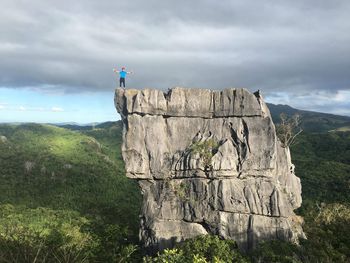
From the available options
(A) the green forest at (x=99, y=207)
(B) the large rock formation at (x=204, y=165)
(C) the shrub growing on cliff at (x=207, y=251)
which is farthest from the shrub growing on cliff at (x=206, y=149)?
(A) the green forest at (x=99, y=207)

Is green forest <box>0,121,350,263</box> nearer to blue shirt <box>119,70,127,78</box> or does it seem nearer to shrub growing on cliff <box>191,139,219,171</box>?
shrub growing on cliff <box>191,139,219,171</box>

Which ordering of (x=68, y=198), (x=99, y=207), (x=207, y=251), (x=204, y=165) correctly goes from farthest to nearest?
(x=68, y=198)
(x=99, y=207)
(x=204, y=165)
(x=207, y=251)

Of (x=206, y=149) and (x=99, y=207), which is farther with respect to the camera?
(x=99, y=207)

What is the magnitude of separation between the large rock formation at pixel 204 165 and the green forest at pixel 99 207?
2477 mm

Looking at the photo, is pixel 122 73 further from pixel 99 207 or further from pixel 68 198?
pixel 68 198

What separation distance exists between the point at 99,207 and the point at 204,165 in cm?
4180

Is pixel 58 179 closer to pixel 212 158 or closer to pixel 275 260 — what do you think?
pixel 212 158

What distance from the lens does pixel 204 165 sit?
35812 millimetres

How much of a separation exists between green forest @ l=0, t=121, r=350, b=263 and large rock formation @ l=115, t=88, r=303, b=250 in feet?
8.13

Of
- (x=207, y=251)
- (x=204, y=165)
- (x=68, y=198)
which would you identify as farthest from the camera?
(x=68, y=198)


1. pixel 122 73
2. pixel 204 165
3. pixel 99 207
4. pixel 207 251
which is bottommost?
pixel 99 207

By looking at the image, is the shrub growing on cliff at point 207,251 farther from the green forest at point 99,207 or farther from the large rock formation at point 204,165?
the large rock formation at point 204,165

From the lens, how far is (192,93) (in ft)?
122

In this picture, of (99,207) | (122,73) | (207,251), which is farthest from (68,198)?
(207,251)
